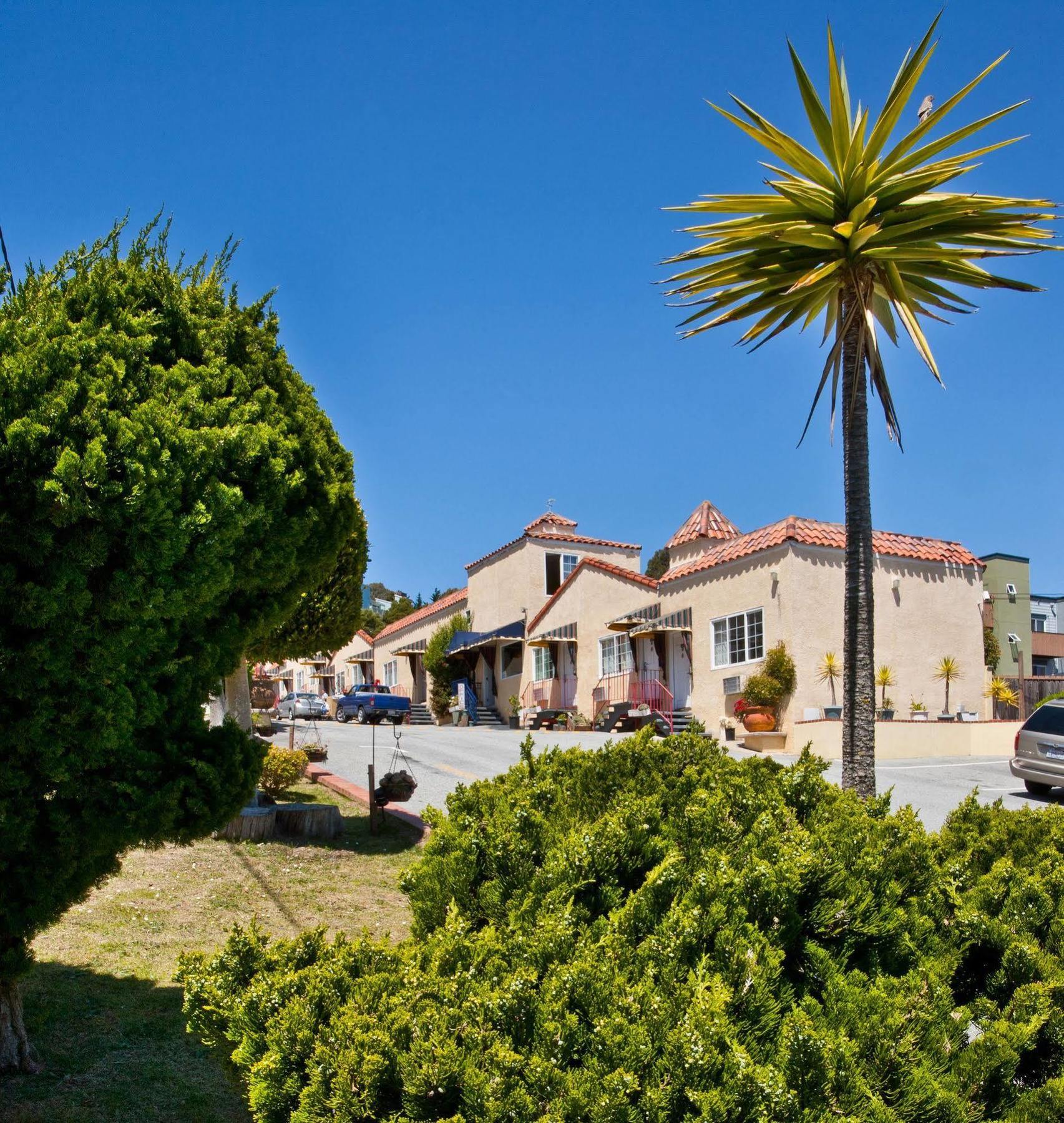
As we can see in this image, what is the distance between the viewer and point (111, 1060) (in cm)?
513

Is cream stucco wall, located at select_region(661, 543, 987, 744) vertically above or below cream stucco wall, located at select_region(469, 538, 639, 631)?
below

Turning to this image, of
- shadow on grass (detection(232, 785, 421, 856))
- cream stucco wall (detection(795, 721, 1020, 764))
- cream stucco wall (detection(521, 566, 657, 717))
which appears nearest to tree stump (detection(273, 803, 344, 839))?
shadow on grass (detection(232, 785, 421, 856))

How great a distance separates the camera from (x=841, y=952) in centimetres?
351

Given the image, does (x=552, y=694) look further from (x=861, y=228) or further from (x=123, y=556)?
(x=123, y=556)

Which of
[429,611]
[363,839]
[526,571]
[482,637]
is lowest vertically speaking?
[363,839]

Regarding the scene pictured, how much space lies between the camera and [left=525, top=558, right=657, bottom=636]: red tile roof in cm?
3011

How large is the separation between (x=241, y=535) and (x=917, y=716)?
871 inches

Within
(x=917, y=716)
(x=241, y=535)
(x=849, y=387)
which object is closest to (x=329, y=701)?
(x=917, y=716)

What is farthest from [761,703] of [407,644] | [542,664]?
[407,644]

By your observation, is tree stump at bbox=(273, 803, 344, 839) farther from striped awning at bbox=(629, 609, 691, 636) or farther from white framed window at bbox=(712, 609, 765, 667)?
striped awning at bbox=(629, 609, 691, 636)

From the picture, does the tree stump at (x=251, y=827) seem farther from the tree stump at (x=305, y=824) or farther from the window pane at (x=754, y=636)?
the window pane at (x=754, y=636)

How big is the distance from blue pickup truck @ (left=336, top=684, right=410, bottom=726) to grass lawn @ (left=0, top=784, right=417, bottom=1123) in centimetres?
2563

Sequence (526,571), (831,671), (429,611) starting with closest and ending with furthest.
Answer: (831,671) < (526,571) < (429,611)

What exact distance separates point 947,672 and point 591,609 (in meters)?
11.5
